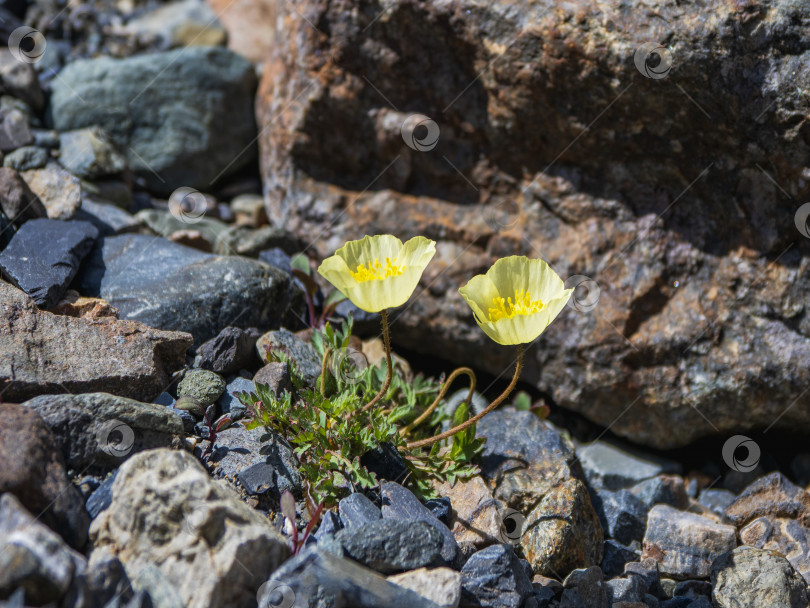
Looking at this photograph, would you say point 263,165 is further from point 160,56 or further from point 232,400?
point 232,400

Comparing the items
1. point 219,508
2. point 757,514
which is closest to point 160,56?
point 219,508

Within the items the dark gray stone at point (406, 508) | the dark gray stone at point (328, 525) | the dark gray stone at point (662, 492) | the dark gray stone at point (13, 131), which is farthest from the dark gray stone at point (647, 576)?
the dark gray stone at point (13, 131)

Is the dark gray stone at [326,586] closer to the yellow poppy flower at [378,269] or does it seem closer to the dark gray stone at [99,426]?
the dark gray stone at [99,426]

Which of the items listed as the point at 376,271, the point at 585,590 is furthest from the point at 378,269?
the point at 585,590

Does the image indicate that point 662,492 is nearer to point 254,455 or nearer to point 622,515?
point 622,515

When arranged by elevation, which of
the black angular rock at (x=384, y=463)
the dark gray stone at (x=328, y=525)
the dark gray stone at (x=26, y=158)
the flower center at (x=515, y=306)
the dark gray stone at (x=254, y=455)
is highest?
the flower center at (x=515, y=306)
